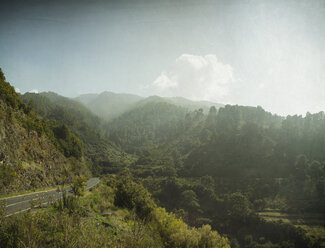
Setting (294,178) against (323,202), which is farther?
(294,178)

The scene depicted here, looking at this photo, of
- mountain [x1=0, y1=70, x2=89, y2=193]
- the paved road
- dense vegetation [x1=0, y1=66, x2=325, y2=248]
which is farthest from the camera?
mountain [x1=0, y1=70, x2=89, y2=193]

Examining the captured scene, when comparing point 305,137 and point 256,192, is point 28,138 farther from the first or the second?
point 305,137

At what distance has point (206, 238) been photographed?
1349 cm

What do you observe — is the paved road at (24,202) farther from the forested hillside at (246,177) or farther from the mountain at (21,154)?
the forested hillside at (246,177)

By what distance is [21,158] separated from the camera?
1852 cm

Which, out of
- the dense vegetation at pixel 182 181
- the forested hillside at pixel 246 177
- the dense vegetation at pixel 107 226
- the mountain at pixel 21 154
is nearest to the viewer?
the dense vegetation at pixel 107 226

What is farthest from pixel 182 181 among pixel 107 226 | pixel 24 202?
pixel 107 226

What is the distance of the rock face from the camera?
15.7m

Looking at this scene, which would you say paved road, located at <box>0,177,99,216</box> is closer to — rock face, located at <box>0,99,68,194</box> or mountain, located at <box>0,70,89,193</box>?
mountain, located at <box>0,70,89,193</box>

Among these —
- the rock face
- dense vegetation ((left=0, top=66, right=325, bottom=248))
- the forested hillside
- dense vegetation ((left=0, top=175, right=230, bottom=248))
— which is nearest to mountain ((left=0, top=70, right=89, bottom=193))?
the rock face

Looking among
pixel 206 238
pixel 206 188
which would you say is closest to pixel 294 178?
pixel 206 188

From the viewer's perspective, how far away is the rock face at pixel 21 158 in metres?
15.7

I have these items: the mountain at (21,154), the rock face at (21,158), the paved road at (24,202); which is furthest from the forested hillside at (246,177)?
the paved road at (24,202)

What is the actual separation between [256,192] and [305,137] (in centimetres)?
3838
